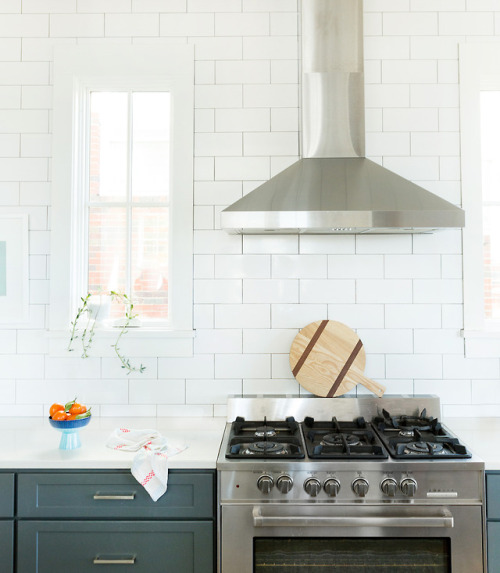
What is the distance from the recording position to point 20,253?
275cm

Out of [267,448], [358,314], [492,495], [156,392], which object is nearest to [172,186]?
[156,392]

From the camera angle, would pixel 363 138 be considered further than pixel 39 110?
No

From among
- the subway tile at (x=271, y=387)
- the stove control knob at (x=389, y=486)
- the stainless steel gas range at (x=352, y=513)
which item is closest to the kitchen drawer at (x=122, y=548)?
the stainless steel gas range at (x=352, y=513)

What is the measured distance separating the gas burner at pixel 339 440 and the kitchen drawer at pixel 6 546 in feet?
4.32

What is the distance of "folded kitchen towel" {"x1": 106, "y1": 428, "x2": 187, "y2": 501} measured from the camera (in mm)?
2010

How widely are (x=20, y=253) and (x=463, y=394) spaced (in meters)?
2.47

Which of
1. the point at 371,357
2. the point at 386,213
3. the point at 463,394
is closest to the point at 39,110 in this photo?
the point at 386,213

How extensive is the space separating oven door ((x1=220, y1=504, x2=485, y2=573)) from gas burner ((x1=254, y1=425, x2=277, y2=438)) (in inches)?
14.7

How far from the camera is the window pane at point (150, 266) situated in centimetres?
283

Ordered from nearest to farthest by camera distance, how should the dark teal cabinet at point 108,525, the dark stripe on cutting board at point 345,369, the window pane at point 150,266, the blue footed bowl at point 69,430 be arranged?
the dark teal cabinet at point 108,525
the blue footed bowl at point 69,430
the dark stripe on cutting board at point 345,369
the window pane at point 150,266

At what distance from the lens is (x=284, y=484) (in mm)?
1973

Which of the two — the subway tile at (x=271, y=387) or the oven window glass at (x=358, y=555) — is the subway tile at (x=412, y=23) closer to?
the subway tile at (x=271, y=387)

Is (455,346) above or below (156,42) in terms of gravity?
below

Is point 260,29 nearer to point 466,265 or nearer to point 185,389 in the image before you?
point 466,265
